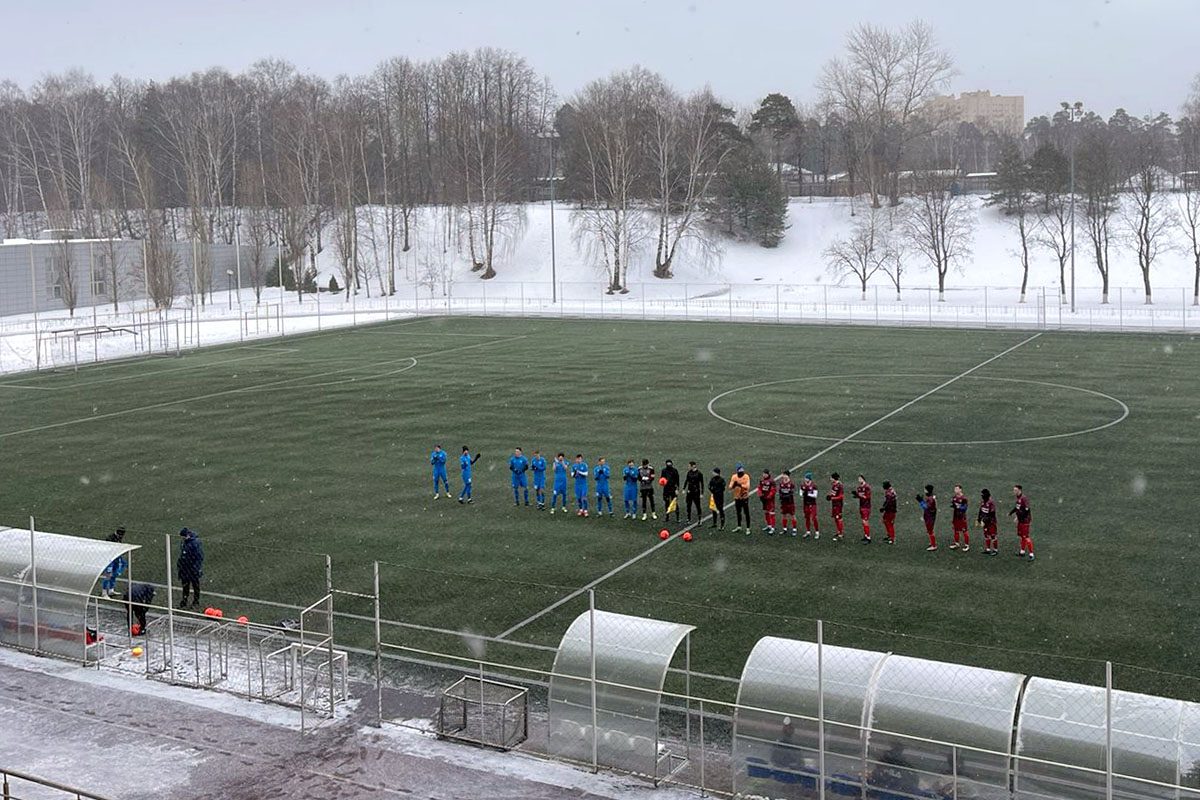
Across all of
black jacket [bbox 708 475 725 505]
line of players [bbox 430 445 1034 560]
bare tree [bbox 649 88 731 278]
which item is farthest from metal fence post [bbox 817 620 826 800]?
bare tree [bbox 649 88 731 278]

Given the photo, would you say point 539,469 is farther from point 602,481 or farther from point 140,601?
point 140,601

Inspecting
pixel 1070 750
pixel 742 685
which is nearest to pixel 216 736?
pixel 742 685

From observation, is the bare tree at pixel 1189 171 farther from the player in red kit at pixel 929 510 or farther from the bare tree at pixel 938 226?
the player in red kit at pixel 929 510

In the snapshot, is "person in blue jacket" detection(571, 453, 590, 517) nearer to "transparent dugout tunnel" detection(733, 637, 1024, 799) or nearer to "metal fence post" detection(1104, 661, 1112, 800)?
"transparent dugout tunnel" detection(733, 637, 1024, 799)

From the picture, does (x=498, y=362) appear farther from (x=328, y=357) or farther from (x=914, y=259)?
(x=914, y=259)

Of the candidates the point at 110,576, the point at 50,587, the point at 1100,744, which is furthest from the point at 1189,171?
the point at 50,587

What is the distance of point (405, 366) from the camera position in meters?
49.9

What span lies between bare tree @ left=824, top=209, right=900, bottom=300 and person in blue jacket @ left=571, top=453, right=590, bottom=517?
197 feet

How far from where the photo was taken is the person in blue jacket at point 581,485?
82.4ft

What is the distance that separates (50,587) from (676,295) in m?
72.7

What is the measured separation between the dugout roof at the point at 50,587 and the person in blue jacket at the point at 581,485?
9.79 metres

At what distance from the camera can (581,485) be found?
2530 centimetres

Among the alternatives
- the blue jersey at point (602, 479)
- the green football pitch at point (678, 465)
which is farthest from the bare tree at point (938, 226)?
the blue jersey at point (602, 479)

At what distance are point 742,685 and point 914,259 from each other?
276 ft
